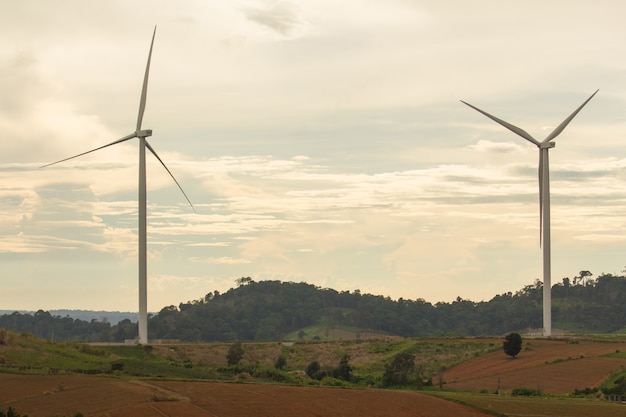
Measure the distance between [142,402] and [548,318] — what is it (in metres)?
93.8

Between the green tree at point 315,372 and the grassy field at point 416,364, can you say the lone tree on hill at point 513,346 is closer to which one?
the grassy field at point 416,364

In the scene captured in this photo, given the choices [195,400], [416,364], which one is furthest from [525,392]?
[195,400]

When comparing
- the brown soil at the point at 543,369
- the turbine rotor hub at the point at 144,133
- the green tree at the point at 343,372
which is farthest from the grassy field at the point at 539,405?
the turbine rotor hub at the point at 144,133

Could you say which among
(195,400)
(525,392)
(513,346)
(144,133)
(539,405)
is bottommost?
(525,392)

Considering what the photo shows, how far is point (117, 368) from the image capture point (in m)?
115

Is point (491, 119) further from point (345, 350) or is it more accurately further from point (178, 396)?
point (178, 396)

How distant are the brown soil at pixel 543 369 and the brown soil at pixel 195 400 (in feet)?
79.2

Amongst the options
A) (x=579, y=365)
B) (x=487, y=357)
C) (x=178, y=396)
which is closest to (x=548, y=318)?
(x=487, y=357)

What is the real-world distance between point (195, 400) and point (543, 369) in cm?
5906

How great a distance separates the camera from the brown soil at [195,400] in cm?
8369

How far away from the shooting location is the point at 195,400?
90.4m

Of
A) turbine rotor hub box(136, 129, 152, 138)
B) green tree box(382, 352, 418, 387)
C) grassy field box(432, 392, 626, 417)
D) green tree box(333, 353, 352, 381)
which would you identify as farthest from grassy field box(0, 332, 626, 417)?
turbine rotor hub box(136, 129, 152, 138)

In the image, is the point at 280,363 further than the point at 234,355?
No

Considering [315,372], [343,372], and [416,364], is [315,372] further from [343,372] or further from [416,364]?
[416,364]
